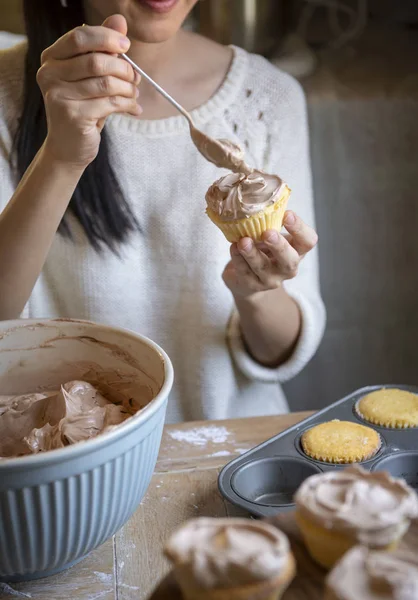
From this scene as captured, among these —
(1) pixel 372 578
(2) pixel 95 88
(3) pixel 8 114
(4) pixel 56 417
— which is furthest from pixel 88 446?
(3) pixel 8 114

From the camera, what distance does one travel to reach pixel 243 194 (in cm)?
94

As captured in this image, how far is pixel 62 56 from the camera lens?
0.88 m

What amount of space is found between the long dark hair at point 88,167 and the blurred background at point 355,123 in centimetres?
33

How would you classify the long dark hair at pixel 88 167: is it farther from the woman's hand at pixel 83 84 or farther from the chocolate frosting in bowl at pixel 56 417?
the chocolate frosting in bowl at pixel 56 417

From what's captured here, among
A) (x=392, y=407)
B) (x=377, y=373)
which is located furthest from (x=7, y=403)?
(x=377, y=373)

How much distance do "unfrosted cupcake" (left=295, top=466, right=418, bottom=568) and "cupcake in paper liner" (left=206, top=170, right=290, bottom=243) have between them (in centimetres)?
47

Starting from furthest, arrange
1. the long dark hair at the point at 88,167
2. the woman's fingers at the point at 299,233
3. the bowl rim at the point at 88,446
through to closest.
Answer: the long dark hair at the point at 88,167 → the woman's fingers at the point at 299,233 → the bowl rim at the point at 88,446

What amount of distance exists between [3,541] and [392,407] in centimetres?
58

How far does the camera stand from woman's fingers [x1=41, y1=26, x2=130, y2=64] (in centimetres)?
85

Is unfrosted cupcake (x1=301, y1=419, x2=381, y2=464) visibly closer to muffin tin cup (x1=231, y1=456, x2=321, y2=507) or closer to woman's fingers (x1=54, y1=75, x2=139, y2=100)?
muffin tin cup (x1=231, y1=456, x2=321, y2=507)

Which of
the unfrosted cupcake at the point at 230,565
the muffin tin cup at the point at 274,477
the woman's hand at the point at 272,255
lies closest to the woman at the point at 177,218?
the woman's hand at the point at 272,255

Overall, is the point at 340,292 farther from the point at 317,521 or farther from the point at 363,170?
the point at 317,521

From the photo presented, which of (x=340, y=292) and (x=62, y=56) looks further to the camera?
(x=340, y=292)

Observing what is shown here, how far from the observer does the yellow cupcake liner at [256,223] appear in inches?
36.2
